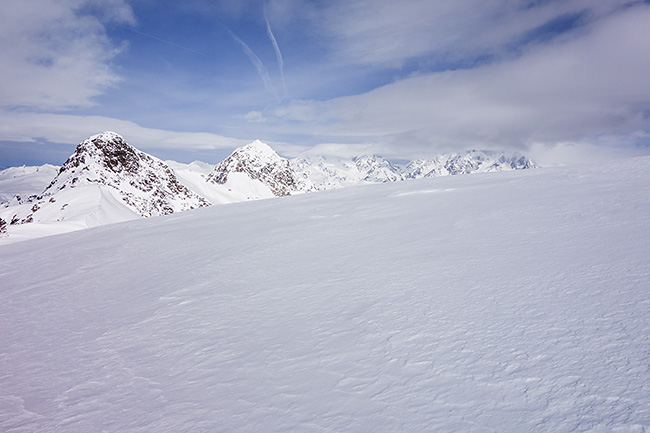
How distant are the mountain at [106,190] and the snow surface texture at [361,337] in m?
40.5

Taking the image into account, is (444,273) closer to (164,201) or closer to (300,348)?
(300,348)

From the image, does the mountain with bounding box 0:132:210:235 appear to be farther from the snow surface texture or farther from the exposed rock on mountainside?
the snow surface texture

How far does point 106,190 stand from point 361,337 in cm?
6591

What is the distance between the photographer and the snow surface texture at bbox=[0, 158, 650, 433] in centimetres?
239

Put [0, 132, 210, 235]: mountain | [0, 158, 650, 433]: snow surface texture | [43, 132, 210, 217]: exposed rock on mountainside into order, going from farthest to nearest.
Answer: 1. [43, 132, 210, 217]: exposed rock on mountainside
2. [0, 132, 210, 235]: mountain
3. [0, 158, 650, 433]: snow surface texture

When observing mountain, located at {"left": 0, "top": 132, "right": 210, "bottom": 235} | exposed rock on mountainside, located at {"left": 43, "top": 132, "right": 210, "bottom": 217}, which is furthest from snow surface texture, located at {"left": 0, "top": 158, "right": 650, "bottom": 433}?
exposed rock on mountainside, located at {"left": 43, "top": 132, "right": 210, "bottom": 217}

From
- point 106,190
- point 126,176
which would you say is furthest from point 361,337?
point 126,176

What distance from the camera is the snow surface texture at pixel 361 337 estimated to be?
7.86ft

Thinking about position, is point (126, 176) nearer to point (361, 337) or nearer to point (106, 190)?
point (106, 190)

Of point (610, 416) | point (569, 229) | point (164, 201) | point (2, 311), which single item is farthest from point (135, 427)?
point (164, 201)

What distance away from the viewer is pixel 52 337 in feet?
15.0

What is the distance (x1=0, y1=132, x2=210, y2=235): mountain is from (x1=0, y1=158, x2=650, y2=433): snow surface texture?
40508mm

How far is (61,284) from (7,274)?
10.0ft

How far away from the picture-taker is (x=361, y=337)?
3.46 metres
